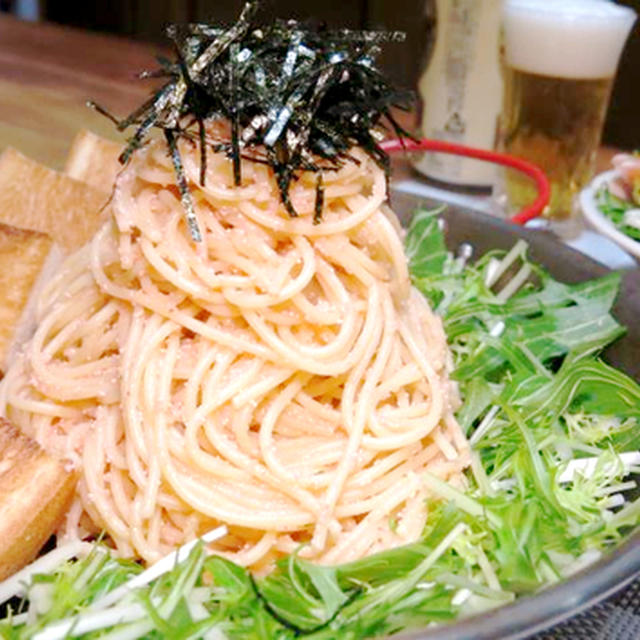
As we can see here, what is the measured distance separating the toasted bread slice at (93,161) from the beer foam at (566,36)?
4.00ft

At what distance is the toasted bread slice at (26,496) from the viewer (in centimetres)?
123

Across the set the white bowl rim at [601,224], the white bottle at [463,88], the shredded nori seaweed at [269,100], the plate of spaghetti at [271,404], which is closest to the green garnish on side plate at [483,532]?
the plate of spaghetti at [271,404]

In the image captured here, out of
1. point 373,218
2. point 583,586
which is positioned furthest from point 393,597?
point 373,218

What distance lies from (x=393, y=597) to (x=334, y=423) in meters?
0.36

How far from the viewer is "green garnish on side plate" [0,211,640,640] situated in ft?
3.67

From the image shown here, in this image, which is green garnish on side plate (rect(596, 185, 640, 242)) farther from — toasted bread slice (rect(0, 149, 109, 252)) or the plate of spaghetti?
toasted bread slice (rect(0, 149, 109, 252))

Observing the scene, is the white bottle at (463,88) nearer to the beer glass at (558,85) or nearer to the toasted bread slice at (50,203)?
the beer glass at (558,85)

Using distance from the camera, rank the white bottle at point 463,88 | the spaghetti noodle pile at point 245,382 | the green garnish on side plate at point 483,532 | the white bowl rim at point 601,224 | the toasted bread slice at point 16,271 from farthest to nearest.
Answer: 1. the white bottle at point 463,88
2. the white bowl rim at point 601,224
3. the toasted bread slice at point 16,271
4. the spaghetti noodle pile at point 245,382
5. the green garnish on side plate at point 483,532

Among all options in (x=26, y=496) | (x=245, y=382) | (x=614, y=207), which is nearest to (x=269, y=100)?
(x=245, y=382)

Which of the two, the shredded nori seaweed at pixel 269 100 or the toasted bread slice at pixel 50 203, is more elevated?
the shredded nori seaweed at pixel 269 100

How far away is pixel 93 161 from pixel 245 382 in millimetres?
1003

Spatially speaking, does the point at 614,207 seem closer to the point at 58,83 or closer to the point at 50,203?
the point at 50,203

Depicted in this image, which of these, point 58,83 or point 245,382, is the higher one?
point 245,382

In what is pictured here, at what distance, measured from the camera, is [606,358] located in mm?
1793
